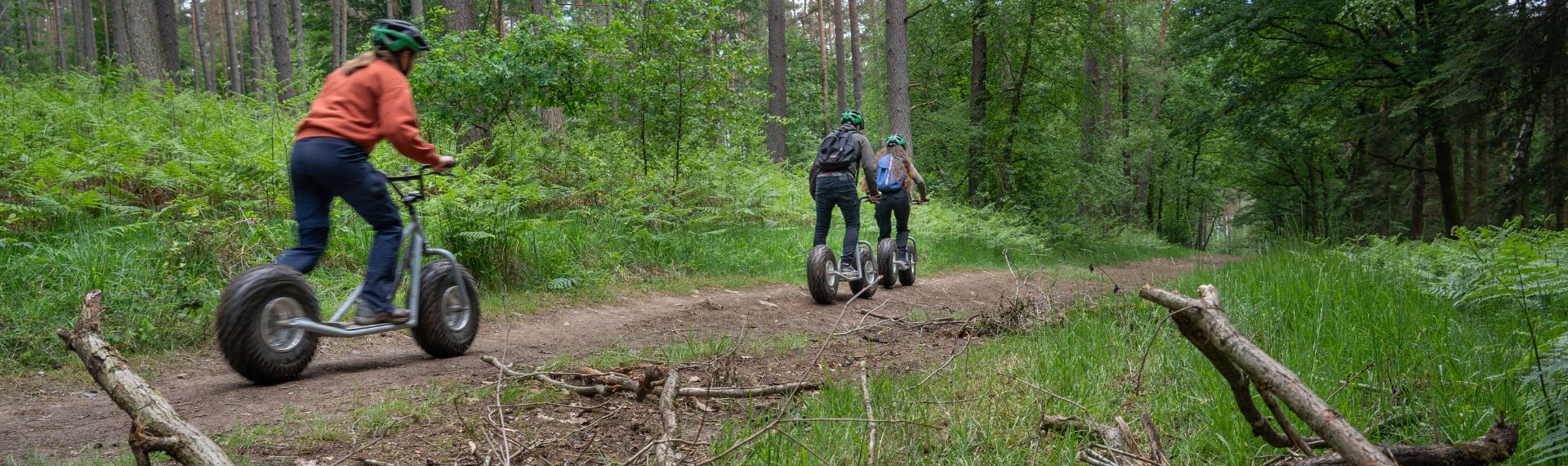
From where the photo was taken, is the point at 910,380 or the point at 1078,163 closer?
the point at 910,380

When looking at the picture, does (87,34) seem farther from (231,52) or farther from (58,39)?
(58,39)

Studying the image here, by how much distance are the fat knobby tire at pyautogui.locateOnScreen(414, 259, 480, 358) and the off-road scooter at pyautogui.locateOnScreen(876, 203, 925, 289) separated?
5.14 meters

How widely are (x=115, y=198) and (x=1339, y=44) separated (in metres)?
18.6

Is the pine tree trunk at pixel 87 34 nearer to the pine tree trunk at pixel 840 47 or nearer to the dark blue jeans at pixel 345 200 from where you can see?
the pine tree trunk at pixel 840 47

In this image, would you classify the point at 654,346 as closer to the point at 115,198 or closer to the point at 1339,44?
the point at 115,198

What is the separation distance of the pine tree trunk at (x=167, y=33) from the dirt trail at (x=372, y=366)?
52.7 feet

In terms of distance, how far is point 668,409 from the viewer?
2922mm

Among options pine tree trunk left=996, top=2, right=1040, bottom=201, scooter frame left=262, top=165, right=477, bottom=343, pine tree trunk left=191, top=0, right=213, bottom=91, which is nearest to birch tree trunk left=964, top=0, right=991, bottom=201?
pine tree trunk left=996, top=2, right=1040, bottom=201

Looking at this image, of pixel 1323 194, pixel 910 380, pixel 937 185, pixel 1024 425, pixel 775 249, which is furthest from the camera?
pixel 1323 194

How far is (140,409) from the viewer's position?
7.52ft

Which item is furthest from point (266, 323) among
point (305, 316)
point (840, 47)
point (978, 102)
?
point (840, 47)

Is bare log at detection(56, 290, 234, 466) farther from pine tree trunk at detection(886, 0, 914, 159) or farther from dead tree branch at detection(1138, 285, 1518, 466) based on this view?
pine tree trunk at detection(886, 0, 914, 159)

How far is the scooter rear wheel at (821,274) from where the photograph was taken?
816cm

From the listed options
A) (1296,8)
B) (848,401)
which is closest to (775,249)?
(848,401)
